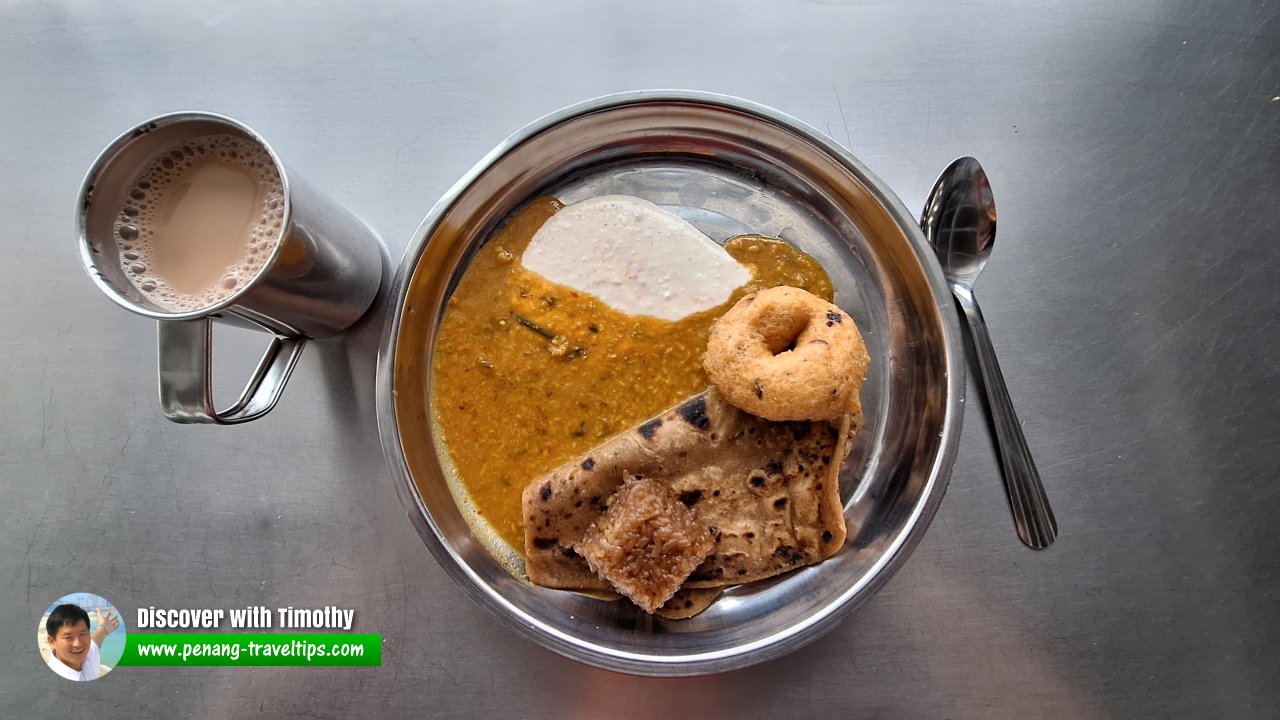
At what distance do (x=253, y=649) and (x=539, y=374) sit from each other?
3.02 feet

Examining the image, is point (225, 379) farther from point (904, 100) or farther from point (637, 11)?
point (904, 100)

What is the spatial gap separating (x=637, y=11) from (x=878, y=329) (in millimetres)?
943

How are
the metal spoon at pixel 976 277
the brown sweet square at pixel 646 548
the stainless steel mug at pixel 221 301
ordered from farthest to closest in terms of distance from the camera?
the metal spoon at pixel 976 277, the brown sweet square at pixel 646 548, the stainless steel mug at pixel 221 301

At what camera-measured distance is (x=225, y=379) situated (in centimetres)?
158

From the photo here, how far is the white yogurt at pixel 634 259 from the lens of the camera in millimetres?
1517

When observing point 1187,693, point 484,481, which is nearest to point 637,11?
point 484,481

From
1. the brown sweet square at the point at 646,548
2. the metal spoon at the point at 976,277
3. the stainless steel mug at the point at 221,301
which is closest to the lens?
the stainless steel mug at the point at 221,301

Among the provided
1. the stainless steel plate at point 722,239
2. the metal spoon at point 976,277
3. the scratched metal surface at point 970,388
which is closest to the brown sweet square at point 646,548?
the stainless steel plate at point 722,239

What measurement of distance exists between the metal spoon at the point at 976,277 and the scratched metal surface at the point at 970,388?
0.04m

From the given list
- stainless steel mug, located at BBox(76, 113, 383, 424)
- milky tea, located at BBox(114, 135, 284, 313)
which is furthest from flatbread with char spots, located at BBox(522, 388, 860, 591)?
milky tea, located at BBox(114, 135, 284, 313)

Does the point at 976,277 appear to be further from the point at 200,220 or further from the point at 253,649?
the point at 253,649

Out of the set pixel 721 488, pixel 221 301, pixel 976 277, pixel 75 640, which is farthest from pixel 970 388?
pixel 75 640

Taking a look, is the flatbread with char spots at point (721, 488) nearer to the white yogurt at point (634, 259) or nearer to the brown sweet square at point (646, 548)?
the brown sweet square at point (646, 548)

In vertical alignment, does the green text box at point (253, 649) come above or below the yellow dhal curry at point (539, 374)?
below
